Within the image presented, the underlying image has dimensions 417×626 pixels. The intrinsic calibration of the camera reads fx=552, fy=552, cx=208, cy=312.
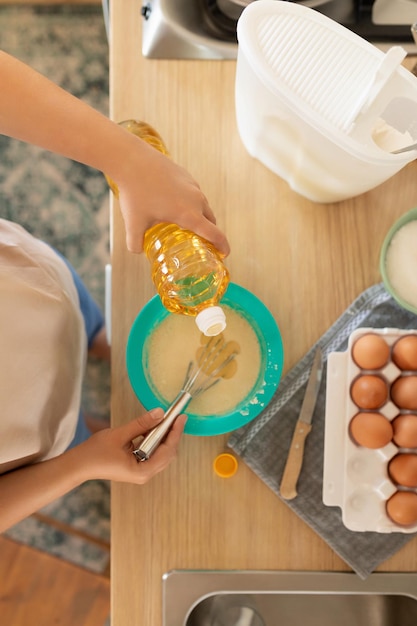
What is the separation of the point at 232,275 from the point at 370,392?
0.25 meters

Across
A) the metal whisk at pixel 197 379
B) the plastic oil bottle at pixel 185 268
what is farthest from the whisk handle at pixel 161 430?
the plastic oil bottle at pixel 185 268

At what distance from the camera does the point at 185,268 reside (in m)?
A: 0.68

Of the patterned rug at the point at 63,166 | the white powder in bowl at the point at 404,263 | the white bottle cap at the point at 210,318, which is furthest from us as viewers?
the patterned rug at the point at 63,166

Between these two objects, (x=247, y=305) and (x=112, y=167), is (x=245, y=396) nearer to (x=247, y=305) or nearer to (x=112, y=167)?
(x=247, y=305)

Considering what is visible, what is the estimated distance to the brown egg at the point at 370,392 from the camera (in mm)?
699


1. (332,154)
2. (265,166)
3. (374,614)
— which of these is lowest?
(374,614)

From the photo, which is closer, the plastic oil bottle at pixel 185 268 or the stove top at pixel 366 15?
the plastic oil bottle at pixel 185 268

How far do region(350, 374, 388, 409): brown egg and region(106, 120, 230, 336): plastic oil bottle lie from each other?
214 mm

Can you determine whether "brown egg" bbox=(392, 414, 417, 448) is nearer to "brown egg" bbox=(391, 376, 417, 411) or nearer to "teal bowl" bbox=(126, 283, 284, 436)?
"brown egg" bbox=(391, 376, 417, 411)

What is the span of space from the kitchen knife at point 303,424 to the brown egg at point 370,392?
0.07 metres

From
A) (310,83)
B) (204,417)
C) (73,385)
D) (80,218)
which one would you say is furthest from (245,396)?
(80,218)

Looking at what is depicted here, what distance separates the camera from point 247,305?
0.75m

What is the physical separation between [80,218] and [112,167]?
37.3 inches

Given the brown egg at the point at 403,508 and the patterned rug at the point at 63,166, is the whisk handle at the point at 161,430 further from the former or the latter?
the patterned rug at the point at 63,166
